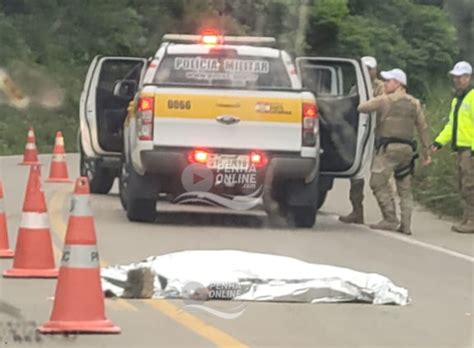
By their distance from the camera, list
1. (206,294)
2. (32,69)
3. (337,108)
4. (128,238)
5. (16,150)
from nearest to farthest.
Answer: (206,294) → (128,238) → (32,69) → (337,108) → (16,150)

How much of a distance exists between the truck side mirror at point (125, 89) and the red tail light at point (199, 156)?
3340 mm

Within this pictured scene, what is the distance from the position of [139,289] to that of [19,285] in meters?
0.96

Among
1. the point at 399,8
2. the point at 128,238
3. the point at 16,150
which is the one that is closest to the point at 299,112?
the point at 128,238

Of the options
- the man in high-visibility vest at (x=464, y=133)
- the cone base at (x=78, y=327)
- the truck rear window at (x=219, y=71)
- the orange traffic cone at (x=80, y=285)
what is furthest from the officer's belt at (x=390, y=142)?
the cone base at (x=78, y=327)

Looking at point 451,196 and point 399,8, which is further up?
point 399,8

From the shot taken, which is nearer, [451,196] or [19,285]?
[19,285]

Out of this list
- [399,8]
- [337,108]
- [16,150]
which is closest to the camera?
[337,108]

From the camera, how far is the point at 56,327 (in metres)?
8.66

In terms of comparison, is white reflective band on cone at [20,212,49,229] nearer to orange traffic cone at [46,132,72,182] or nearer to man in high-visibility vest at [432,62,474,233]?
man in high-visibility vest at [432,62,474,233]

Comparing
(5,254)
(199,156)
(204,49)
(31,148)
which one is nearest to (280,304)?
(5,254)

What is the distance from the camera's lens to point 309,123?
15336 millimetres

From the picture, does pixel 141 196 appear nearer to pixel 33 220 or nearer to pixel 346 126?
pixel 346 126

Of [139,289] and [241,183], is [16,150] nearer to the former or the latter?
[241,183]

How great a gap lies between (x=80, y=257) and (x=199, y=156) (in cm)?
631
